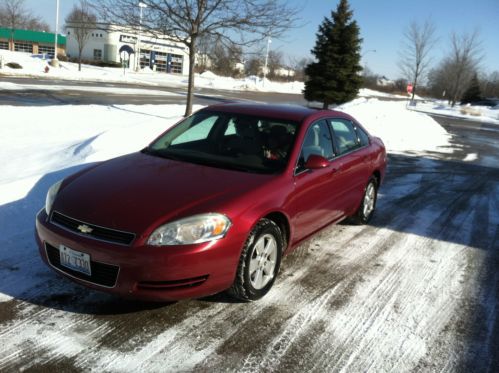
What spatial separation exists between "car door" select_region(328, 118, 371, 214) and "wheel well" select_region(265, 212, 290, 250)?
1.15 metres

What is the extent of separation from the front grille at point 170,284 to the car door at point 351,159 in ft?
7.32

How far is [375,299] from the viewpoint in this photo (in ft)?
12.8

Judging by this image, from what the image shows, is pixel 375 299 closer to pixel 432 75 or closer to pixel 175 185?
pixel 175 185

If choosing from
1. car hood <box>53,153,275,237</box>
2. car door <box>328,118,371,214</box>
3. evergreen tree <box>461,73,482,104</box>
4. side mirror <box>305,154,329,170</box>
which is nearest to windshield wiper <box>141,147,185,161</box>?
car hood <box>53,153,275,237</box>

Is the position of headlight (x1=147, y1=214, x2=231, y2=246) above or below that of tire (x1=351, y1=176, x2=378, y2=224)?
above

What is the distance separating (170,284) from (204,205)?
1.93 ft

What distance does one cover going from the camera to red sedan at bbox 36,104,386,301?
122 inches

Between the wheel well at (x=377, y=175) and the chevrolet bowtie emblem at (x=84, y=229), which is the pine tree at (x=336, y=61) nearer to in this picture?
the wheel well at (x=377, y=175)

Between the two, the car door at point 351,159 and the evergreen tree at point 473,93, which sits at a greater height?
the evergreen tree at point 473,93

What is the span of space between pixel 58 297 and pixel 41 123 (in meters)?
9.57

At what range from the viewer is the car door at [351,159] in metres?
4.95

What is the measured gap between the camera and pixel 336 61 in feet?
88.5

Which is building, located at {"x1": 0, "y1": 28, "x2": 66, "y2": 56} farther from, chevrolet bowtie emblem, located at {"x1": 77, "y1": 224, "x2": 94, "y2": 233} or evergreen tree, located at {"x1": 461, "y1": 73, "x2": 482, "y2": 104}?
chevrolet bowtie emblem, located at {"x1": 77, "y1": 224, "x2": 94, "y2": 233}

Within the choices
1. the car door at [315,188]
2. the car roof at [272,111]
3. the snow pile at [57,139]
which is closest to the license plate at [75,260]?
the car door at [315,188]
